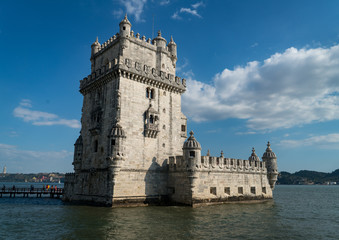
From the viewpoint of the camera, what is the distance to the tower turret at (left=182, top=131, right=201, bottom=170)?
28219 millimetres

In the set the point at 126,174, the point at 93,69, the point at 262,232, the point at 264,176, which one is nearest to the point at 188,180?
the point at 126,174

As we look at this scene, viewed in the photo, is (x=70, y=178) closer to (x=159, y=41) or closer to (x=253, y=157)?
(x=159, y=41)

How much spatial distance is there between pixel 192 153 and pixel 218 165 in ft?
15.8

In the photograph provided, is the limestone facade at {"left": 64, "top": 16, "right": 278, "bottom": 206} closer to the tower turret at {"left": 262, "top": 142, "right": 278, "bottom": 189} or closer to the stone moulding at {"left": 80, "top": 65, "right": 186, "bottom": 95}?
the stone moulding at {"left": 80, "top": 65, "right": 186, "bottom": 95}

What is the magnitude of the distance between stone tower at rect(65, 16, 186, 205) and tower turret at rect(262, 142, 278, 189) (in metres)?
14.3

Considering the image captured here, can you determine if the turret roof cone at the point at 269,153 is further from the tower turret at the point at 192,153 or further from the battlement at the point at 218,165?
the tower turret at the point at 192,153

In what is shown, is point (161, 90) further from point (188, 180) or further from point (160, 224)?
point (160, 224)

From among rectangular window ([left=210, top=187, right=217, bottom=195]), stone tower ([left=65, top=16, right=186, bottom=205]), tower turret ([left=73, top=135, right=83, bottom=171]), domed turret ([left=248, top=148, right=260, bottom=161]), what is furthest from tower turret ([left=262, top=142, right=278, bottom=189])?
tower turret ([left=73, top=135, right=83, bottom=171])

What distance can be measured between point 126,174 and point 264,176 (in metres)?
21.5

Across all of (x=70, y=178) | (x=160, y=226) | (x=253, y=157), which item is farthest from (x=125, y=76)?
(x=253, y=157)

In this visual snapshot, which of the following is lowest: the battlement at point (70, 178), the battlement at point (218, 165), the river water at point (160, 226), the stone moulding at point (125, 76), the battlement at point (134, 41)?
the river water at point (160, 226)

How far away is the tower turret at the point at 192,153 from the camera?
2822 cm

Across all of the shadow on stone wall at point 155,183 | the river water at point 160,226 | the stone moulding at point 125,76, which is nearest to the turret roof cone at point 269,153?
the river water at point 160,226

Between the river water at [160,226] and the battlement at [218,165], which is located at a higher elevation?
the battlement at [218,165]
